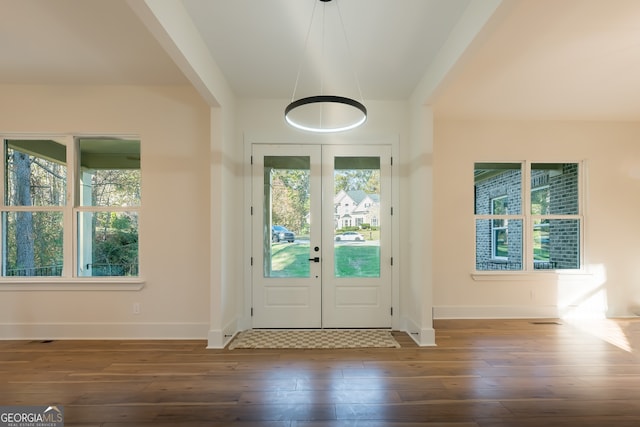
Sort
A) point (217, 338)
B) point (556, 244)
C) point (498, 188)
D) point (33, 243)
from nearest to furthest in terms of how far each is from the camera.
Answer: point (217, 338)
point (33, 243)
point (556, 244)
point (498, 188)

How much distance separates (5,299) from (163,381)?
97.1 inches

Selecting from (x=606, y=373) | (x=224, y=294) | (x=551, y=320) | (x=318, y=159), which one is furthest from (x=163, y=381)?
(x=551, y=320)

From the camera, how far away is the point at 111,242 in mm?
3771

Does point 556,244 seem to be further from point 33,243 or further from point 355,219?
point 33,243

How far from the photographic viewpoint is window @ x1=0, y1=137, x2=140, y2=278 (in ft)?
12.1

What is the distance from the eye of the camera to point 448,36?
276cm

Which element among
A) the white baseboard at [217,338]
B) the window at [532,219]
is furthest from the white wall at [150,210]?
the window at [532,219]

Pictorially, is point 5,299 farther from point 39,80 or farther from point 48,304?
point 39,80

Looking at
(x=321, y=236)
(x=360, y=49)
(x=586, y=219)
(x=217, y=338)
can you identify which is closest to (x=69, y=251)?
(x=217, y=338)

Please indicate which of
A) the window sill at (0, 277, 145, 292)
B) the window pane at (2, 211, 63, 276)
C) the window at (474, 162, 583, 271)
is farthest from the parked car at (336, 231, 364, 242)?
the window pane at (2, 211, 63, 276)

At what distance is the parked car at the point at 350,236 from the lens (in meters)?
4.07

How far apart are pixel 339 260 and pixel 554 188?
11.1ft

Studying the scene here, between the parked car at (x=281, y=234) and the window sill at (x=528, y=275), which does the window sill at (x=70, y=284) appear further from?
the window sill at (x=528, y=275)

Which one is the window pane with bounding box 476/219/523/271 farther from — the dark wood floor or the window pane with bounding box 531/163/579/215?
the dark wood floor
